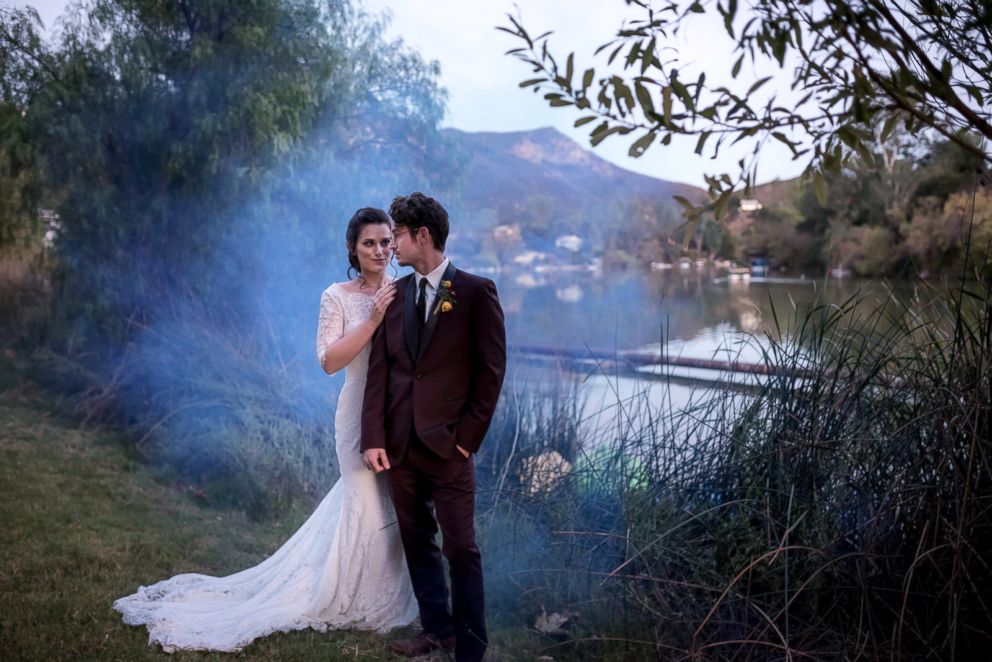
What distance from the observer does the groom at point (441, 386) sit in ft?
11.7

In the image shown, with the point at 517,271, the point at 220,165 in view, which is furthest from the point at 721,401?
the point at 517,271

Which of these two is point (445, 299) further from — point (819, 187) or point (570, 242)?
point (570, 242)

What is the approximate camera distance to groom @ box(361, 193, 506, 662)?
3578 mm

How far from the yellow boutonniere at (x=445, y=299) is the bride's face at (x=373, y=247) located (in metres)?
0.57

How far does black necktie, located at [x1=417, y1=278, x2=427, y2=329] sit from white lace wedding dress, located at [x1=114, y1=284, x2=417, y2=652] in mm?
476

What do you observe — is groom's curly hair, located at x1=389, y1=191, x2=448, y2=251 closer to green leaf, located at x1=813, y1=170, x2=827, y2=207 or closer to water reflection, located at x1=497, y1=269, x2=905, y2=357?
water reflection, located at x1=497, y1=269, x2=905, y2=357

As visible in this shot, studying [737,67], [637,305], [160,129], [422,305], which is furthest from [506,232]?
[737,67]

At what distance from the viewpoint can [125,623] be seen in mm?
4016

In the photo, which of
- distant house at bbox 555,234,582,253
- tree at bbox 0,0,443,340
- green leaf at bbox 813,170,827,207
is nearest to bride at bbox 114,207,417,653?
green leaf at bbox 813,170,827,207

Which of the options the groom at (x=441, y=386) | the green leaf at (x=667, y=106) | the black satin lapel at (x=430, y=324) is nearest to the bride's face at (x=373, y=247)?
the groom at (x=441, y=386)

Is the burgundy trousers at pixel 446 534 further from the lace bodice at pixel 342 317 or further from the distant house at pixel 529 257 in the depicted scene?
the distant house at pixel 529 257

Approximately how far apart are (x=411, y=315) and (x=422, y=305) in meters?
0.06

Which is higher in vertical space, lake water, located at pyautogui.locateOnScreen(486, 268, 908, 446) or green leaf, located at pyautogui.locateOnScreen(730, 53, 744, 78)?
green leaf, located at pyautogui.locateOnScreen(730, 53, 744, 78)

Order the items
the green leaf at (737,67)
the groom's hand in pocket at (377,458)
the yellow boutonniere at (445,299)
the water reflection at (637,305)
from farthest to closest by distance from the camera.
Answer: the water reflection at (637,305), the groom's hand in pocket at (377,458), the yellow boutonniere at (445,299), the green leaf at (737,67)
